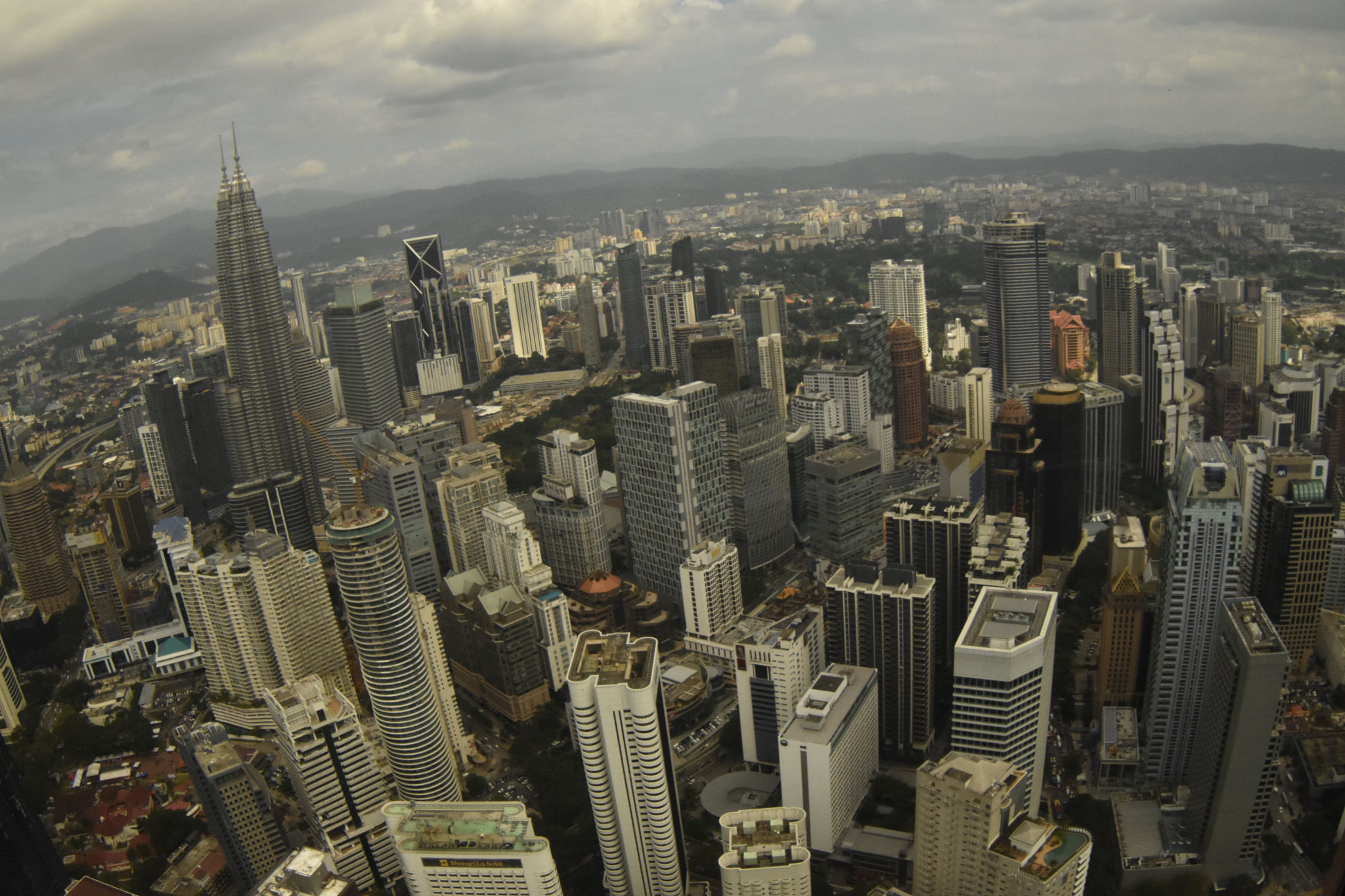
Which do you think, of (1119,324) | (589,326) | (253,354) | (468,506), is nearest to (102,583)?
A: (468,506)

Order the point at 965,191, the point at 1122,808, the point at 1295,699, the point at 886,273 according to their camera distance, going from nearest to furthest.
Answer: the point at 1122,808
the point at 1295,699
the point at 886,273
the point at 965,191

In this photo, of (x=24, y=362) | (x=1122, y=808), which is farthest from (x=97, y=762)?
(x=24, y=362)

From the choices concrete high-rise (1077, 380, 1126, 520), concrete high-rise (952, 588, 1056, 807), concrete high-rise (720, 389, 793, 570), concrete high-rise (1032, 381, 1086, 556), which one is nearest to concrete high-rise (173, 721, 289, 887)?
concrete high-rise (952, 588, 1056, 807)

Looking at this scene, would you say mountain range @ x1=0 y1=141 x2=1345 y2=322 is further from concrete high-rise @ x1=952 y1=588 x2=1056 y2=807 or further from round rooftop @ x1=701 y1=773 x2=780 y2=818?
round rooftop @ x1=701 y1=773 x2=780 y2=818

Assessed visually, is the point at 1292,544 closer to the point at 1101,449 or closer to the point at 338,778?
the point at 1101,449

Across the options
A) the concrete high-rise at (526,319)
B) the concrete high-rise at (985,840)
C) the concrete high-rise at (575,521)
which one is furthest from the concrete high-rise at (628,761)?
the concrete high-rise at (526,319)

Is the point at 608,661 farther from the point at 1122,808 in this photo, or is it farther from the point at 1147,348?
the point at 1147,348
